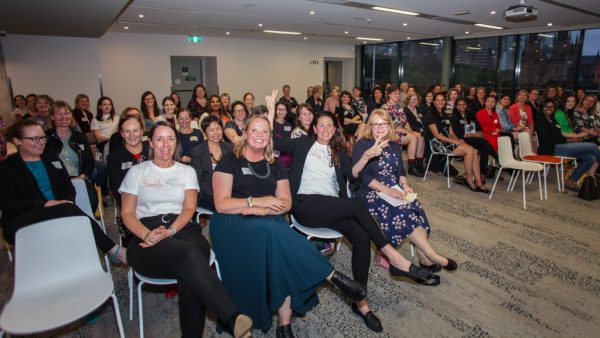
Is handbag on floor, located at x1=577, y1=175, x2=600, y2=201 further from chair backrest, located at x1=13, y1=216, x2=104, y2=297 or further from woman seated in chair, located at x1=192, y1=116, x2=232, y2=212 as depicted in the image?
chair backrest, located at x1=13, y1=216, x2=104, y2=297

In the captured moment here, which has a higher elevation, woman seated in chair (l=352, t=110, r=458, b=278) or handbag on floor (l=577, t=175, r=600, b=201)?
woman seated in chair (l=352, t=110, r=458, b=278)

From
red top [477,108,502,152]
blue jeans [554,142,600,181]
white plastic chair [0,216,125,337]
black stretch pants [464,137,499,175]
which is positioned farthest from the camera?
red top [477,108,502,152]

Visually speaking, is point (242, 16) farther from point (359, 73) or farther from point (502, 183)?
point (359, 73)

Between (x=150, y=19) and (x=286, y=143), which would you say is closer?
(x=286, y=143)

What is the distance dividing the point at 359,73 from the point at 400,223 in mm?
13199

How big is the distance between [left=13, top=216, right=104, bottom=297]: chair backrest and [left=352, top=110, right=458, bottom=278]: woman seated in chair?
1957 mm

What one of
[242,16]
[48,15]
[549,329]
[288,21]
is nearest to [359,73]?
[288,21]

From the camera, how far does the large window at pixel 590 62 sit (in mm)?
9531

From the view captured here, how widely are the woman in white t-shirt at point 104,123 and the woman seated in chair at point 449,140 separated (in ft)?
15.8

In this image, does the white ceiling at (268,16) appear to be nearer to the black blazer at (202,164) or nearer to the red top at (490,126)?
the red top at (490,126)

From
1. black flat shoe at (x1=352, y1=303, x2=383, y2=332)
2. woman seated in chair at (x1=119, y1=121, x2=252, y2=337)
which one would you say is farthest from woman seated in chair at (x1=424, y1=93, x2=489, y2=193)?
woman seated in chair at (x1=119, y1=121, x2=252, y2=337)

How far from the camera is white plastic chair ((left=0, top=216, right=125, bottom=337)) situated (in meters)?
1.81

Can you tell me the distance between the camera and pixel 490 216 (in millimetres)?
4496

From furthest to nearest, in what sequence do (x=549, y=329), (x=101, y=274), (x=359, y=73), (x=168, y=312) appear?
(x=359, y=73)
(x=168, y=312)
(x=549, y=329)
(x=101, y=274)
